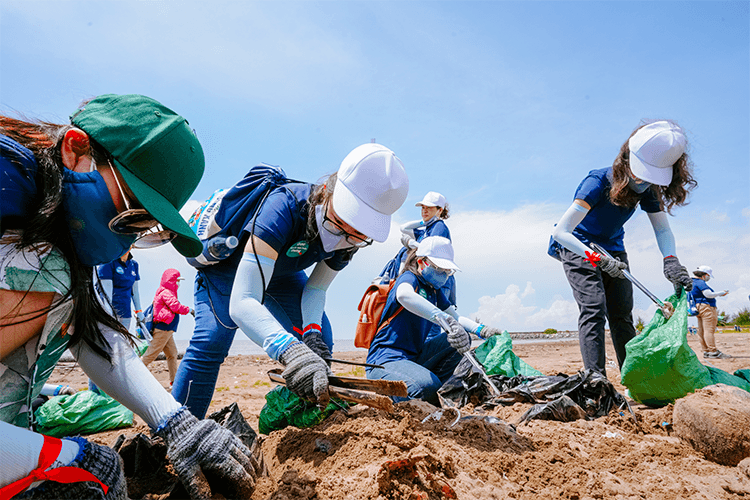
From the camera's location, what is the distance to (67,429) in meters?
3.36

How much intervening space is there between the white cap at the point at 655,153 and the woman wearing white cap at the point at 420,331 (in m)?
1.62

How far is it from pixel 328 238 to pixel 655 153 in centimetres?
280

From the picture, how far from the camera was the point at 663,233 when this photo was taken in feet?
13.2

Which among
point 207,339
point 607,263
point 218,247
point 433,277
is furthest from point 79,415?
point 607,263

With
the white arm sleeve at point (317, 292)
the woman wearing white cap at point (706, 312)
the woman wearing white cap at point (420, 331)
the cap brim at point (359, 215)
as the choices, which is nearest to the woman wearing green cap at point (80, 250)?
the cap brim at point (359, 215)

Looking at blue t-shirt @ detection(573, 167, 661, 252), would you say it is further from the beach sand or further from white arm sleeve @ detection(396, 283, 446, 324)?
the beach sand

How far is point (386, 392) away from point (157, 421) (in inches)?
32.8

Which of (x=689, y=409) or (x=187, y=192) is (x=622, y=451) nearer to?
(x=689, y=409)

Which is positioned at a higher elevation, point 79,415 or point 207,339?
point 207,339

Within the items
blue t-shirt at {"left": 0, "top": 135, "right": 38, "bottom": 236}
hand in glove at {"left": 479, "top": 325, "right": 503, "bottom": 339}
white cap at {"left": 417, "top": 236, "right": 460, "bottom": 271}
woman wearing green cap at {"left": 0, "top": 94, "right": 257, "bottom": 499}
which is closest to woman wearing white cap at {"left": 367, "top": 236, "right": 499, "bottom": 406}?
white cap at {"left": 417, "top": 236, "right": 460, "bottom": 271}

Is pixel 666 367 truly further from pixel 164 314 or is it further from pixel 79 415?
pixel 164 314

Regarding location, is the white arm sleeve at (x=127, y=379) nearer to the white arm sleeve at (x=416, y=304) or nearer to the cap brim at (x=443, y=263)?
the white arm sleeve at (x=416, y=304)

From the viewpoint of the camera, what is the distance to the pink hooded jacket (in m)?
5.28

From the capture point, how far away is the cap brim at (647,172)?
11.8ft
